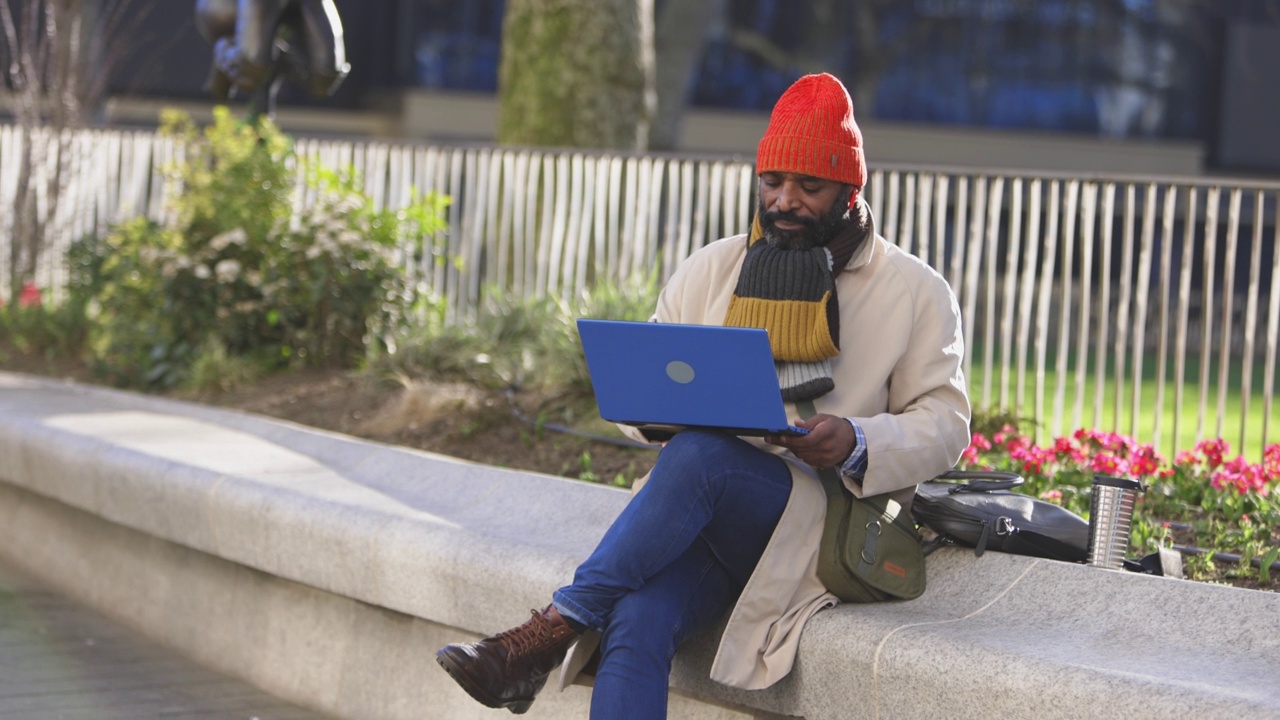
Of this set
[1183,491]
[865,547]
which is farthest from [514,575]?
[1183,491]

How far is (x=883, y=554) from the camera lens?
13.8ft

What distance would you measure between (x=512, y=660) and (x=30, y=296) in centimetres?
802

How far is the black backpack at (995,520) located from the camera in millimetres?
4383

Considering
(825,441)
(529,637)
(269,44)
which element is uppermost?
(269,44)

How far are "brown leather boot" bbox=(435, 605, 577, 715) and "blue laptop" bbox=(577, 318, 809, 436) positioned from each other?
54cm

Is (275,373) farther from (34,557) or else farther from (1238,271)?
(1238,271)

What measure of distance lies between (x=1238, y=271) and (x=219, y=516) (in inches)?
851

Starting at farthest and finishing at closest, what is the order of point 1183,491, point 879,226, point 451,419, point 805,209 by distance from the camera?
point 879,226 < point 451,419 < point 1183,491 < point 805,209

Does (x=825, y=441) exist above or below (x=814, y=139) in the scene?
below

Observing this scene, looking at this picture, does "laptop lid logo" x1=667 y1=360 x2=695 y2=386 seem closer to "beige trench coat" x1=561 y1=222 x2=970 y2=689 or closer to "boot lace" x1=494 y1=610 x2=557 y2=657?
"beige trench coat" x1=561 y1=222 x2=970 y2=689

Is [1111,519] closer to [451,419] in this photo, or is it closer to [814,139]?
[814,139]

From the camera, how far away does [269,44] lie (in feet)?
30.0

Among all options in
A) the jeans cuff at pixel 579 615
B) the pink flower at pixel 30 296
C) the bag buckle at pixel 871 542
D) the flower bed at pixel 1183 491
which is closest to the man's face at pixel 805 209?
the bag buckle at pixel 871 542

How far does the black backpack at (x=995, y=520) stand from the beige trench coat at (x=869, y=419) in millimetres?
132
